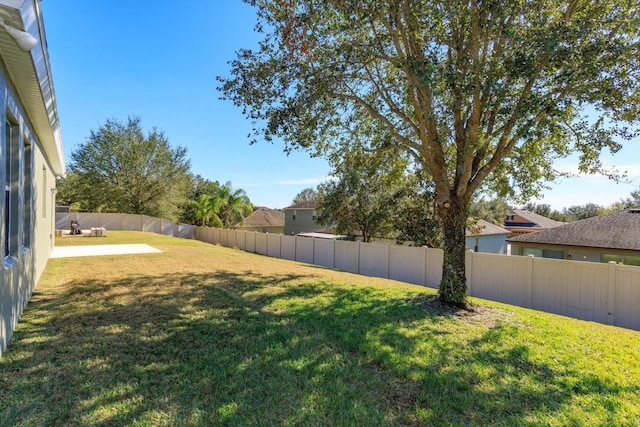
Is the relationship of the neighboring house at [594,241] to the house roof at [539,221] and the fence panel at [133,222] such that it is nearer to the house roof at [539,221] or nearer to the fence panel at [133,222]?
the house roof at [539,221]

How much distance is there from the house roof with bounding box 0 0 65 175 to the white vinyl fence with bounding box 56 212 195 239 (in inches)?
988

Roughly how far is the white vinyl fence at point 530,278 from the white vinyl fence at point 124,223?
67.2ft

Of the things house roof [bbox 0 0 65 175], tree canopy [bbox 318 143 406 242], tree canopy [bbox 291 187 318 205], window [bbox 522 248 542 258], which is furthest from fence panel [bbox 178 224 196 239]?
tree canopy [bbox 291 187 318 205]

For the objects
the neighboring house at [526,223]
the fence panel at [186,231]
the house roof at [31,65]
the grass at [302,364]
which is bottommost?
the grass at [302,364]

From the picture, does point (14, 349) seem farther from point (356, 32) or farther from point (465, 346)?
point (356, 32)

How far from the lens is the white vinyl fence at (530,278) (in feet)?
26.7

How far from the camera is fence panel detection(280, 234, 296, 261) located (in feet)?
61.8

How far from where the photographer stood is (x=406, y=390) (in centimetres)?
339

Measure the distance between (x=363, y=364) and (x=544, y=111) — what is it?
4978 millimetres

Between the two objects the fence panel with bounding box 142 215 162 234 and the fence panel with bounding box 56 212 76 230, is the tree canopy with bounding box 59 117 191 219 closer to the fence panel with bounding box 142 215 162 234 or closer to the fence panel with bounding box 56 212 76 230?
the fence panel with bounding box 142 215 162 234

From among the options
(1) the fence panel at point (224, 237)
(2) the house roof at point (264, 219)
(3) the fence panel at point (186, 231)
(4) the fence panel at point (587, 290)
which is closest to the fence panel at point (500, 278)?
(4) the fence panel at point (587, 290)

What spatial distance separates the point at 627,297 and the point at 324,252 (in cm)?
1135

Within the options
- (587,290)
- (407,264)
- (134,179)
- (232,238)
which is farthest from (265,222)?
(587,290)

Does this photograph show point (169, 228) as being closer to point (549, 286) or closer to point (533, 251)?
point (533, 251)
